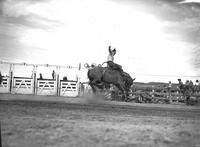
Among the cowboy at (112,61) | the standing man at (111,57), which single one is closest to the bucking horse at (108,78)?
the cowboy at (112,61)

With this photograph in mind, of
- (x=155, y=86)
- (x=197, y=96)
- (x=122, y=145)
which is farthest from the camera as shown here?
(x=155, y=86)

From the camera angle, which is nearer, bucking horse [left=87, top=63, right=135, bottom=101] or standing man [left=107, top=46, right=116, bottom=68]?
standing man [left=107, top=46, right=116, bottom=68]

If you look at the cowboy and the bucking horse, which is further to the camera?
the bucking horse

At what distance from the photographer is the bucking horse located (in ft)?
57.0

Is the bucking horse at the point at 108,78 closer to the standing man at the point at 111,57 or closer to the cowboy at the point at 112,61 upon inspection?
the cowboy at the point at 112,61

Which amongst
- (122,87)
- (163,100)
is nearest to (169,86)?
(163,100)

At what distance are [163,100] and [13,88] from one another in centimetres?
1093

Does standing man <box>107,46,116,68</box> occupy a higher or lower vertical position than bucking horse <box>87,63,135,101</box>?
higher

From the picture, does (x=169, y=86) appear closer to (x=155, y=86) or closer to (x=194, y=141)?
(x=155, y=86)

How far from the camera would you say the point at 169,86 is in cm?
2014

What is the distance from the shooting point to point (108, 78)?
1738 cm

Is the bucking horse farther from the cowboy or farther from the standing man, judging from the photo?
the standing man

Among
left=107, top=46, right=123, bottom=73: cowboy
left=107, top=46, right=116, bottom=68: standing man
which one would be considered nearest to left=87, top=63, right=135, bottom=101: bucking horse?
left=107, top=46, right=123, bottom=73: cowboy

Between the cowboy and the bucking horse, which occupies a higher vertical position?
the cowboy
